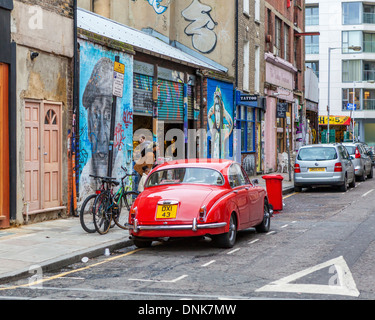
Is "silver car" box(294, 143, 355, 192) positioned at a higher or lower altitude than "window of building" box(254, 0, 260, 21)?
lower

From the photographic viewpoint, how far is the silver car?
73.9 ft

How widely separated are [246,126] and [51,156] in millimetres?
16724

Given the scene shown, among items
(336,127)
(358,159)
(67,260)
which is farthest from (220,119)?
(336,127)

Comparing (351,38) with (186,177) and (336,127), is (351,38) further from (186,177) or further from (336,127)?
(186,177)

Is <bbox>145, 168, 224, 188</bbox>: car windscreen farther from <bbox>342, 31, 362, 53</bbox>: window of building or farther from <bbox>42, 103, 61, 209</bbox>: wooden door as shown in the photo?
<bbox>342, 31, 362, 53</bbox>: window of building

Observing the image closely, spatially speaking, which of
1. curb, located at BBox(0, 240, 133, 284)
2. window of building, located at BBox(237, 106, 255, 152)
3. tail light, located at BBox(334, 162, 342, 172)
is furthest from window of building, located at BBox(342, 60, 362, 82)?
curb, located at BBox(0, 240, 133, 284)

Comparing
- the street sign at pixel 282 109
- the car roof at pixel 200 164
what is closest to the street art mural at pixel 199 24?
the street sign at pixel 282 109

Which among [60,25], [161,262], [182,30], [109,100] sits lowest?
[161,262]

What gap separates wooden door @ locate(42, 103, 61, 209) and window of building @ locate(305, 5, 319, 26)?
6363 cm

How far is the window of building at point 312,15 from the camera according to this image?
74.3 meters

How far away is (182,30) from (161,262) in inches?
755

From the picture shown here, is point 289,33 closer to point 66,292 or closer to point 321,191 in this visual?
point 321,191

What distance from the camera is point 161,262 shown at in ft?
32.6
